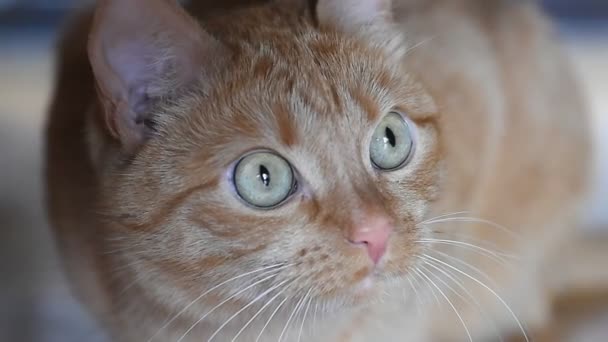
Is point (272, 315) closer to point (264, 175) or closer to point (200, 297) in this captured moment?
point (200, 297)

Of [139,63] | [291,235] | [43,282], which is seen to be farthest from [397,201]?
[43,282]

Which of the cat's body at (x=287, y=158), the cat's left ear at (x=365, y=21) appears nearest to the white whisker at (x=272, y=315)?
the cat's body at (x=287, y=158)

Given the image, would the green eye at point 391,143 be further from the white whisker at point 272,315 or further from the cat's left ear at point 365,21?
the white whisker at point 272,315

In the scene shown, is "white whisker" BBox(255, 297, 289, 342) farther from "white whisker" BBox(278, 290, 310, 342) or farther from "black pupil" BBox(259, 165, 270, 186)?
"black pupil" BBox(259, 165, 270, 186)

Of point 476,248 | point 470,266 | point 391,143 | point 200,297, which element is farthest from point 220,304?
point 476,248

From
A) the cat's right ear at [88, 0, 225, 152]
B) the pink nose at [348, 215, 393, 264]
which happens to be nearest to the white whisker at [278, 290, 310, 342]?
the pink nose at [348, 215, 393, 264]

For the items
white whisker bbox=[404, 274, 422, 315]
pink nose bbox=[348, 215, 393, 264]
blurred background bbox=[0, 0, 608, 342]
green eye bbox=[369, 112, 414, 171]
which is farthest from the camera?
blurred background bbox=[0, 0, 608, 342]
